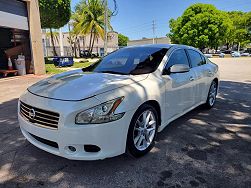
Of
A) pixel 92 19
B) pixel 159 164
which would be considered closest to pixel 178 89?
pixel 159 164

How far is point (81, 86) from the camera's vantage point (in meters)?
3.01

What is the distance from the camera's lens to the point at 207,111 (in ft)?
18.0

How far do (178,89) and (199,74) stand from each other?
1021mm

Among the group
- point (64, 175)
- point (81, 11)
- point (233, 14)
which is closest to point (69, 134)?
point (64, 175)

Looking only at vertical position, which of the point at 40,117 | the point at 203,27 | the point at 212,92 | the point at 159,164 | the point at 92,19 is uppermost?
the point at 92,19

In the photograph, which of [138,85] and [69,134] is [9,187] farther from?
[138,85]

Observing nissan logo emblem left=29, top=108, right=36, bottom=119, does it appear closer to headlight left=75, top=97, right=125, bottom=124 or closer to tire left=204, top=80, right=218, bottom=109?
headlight left=75, top=97, right=125, bottom=124

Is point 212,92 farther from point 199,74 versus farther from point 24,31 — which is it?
point 24,31

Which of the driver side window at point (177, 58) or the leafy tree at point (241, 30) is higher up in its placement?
the leafy tree at point (241, 30)

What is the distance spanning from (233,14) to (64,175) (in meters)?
79.1

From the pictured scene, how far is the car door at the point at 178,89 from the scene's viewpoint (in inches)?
145

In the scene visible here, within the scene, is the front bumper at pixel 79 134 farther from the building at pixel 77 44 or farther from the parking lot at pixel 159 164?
the building at pixel 77 44

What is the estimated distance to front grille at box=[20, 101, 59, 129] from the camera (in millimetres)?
2670

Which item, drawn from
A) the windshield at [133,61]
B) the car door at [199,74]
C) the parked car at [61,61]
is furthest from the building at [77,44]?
the windshield at [133,61]
